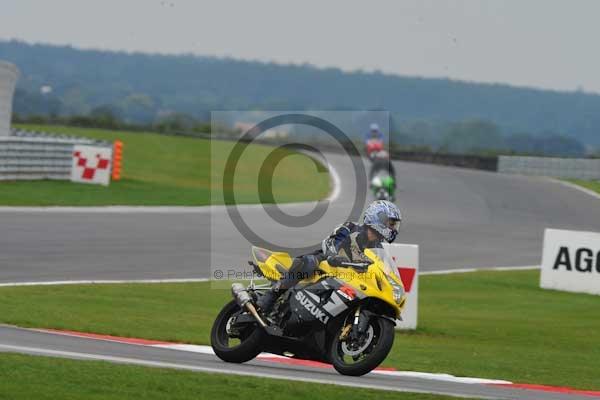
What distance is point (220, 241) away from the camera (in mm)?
25297

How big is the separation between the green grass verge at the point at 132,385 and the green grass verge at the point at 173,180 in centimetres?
2004

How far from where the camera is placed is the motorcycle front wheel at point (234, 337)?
34.4 feet

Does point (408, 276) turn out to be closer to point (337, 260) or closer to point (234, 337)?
point (234, 337)

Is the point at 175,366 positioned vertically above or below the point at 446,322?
below

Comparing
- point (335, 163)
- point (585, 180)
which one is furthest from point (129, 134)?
point (585, 180)

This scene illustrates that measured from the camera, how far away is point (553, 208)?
41938 millimetres

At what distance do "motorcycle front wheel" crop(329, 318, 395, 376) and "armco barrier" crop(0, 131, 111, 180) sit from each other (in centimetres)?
2231

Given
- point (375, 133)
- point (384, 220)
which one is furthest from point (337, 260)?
point (375, 133)

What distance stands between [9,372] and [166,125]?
245 feet

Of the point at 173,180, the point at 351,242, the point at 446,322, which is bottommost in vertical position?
the point at 446,322

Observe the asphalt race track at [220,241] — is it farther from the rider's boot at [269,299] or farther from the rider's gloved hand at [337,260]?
the rider's gloved hand at [337,260]

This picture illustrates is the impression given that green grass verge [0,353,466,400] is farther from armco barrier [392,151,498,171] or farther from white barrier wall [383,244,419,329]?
armco barrier [392,151,498,171]

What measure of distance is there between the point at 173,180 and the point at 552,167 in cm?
2093

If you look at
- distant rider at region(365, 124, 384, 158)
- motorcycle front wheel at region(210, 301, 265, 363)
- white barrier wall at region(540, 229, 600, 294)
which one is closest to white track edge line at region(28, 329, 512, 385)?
motorcycle front wheel at region(210, 301, 265, 363)
